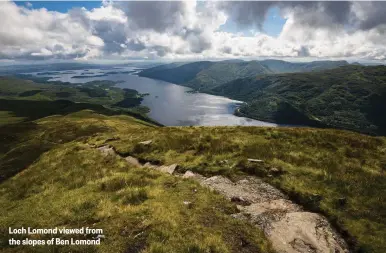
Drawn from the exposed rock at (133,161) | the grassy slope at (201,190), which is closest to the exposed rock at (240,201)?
the grassy slope at (201,190)

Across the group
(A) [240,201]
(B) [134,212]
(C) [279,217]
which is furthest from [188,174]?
(C) [279,217]

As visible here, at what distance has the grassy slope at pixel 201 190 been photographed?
38.9 feet

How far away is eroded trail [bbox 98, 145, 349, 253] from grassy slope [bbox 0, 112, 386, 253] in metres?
0.82

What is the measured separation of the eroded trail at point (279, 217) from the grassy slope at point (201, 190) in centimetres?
82

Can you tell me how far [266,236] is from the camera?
12102 millimetres

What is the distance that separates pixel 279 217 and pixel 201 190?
193 inches

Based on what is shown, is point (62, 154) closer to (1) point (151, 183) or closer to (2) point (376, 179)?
(1) point (151, 183)

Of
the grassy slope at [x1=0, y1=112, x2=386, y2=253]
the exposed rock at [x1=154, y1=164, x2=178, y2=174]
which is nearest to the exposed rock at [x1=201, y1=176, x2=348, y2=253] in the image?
the grassy slope at [x1=0, y1=112, x2=386, y2=253]

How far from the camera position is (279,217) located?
13.7 m

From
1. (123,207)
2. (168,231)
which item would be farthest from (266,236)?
(123,207)

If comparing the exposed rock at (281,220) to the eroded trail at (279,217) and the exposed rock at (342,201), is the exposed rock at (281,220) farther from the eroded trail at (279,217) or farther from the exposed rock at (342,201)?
the exposed rock at (342,201)

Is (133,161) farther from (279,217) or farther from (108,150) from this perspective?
(279,217)

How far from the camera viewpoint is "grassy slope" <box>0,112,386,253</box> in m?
11.8

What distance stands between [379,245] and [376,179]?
23.0 ft
